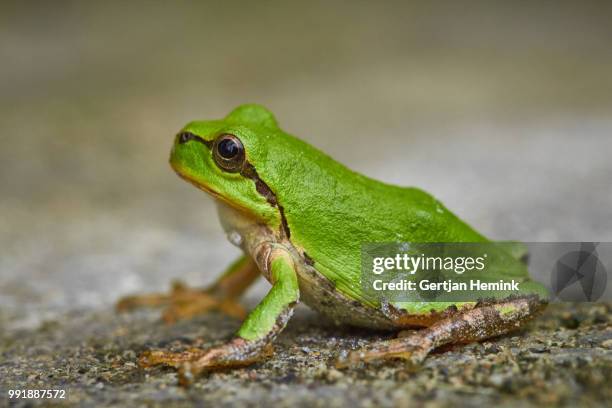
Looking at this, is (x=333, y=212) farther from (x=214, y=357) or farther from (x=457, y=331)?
(x=214, y=357)

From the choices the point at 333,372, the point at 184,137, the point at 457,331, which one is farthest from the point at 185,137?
the point at 457,331

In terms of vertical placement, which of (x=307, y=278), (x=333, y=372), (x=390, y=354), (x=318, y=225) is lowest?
(x=333, y=372)

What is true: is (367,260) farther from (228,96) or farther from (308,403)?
(228,96)

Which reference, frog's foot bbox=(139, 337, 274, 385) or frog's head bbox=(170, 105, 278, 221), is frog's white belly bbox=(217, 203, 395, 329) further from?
frog's foot bbox=(139, 337, 274, 385)

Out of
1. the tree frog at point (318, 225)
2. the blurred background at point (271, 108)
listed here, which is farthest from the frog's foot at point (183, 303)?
the tree frog at point (318, 225)

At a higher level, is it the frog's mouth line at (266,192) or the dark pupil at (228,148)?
the dark pupil at (228,148)

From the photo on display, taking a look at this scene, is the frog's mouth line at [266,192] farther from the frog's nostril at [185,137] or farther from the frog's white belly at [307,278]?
the frog's nostril at [185,137]

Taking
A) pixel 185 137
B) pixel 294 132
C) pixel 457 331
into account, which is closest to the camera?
pixel 457 331
